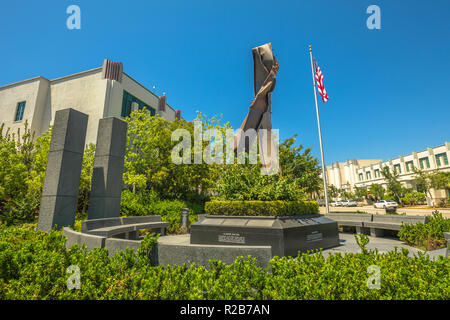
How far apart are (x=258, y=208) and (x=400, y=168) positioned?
2607 inches

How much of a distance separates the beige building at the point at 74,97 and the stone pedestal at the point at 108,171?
9930 millimetres

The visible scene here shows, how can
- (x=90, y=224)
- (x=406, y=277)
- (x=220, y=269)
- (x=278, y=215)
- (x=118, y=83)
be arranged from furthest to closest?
(x=118, y=83) → (x=90, y=224) → (x=278, y=215) → (x=220, y=269) → (x=406, y=277)

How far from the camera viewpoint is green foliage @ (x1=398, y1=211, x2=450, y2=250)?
7094 millimetres

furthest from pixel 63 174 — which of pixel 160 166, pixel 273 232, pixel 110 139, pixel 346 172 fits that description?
pixel 346 172

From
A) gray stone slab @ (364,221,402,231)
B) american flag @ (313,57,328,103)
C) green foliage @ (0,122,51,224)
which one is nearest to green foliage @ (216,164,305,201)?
gray stone slab @ (364,221,402,231)

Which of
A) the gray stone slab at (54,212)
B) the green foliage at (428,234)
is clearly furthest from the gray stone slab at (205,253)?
the gray stone slab at (54,212)

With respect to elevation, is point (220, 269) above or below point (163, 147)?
below

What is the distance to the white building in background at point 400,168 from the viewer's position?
4606cm

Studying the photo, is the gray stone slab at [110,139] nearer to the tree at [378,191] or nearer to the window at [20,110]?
the window at [20,110]
